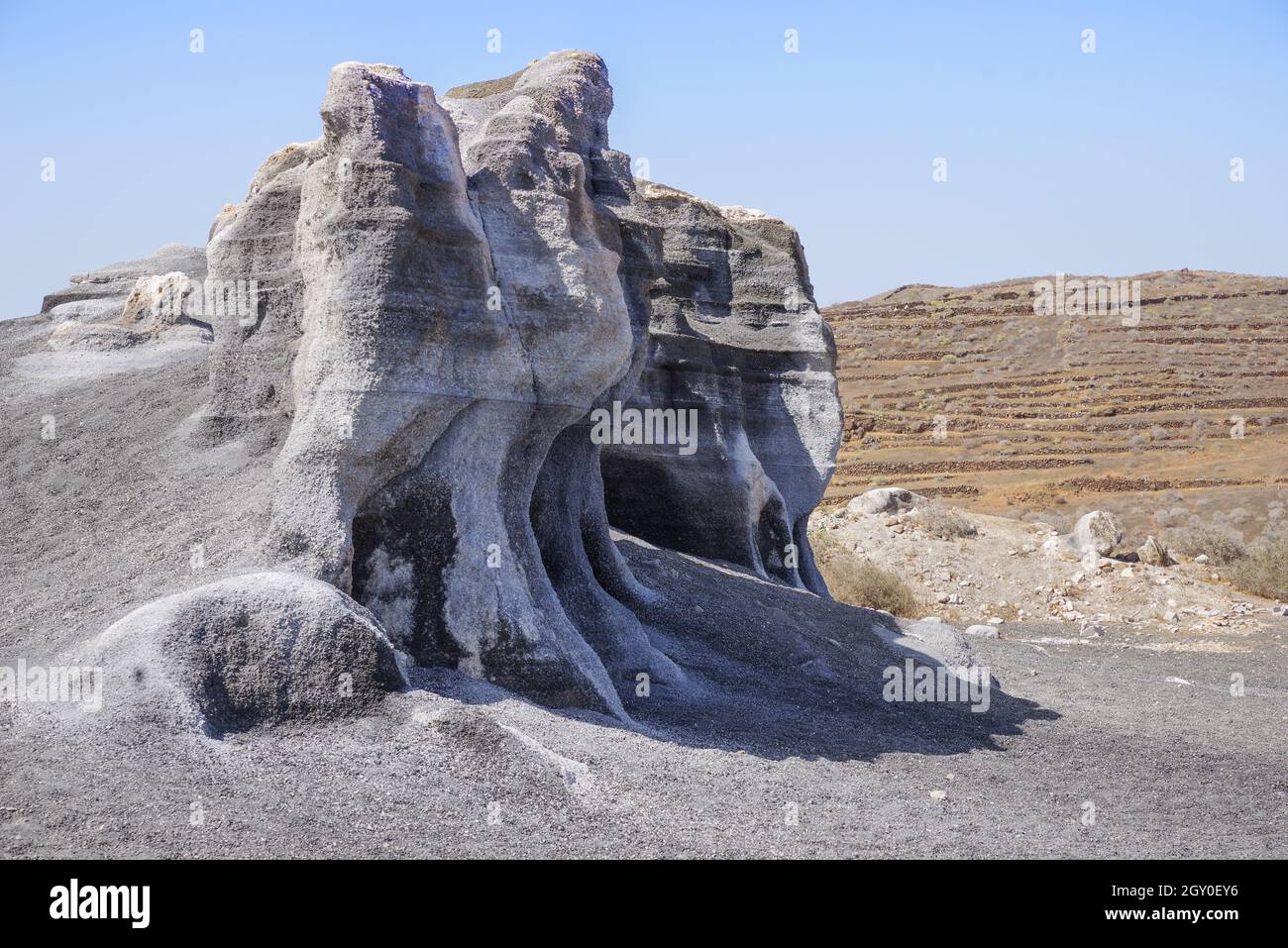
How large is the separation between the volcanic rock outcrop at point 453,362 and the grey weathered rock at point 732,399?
129 inches

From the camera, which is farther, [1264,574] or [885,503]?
[885,503]

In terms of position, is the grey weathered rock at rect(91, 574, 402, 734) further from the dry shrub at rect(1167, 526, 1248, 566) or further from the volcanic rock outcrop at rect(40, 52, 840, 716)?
the dry shrub at rect(1167, 526, 1248, 566)

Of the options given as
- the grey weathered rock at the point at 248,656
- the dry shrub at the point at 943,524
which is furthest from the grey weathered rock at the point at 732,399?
the grey weathered rock at the point at 248,656

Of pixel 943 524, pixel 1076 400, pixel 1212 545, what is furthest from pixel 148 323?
pixel 1076 400

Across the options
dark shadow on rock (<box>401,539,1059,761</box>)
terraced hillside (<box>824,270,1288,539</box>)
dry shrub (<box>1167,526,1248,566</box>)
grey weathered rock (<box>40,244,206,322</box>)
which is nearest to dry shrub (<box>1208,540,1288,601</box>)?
dry shrub (<box>1167,526,1248,566</box>)

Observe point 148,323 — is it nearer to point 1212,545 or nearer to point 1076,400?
point 1212,545

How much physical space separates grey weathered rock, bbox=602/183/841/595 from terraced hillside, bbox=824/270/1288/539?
40.6ft

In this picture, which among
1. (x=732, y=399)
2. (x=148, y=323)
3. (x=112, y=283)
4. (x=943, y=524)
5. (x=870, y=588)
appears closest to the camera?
(x=148, y=323)

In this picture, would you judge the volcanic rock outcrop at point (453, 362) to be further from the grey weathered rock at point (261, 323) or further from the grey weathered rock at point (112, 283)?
the grey weathered rock at point (112, 283)

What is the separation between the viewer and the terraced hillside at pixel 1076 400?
31281mm

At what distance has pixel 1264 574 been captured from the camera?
19781 mm

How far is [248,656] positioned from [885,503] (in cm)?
1755

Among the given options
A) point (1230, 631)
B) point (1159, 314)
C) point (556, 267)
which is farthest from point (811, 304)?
point (1159, 314)

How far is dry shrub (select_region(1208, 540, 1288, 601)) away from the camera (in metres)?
19.5
